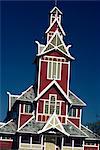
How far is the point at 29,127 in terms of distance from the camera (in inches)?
1390

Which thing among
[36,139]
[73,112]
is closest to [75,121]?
[73,112]

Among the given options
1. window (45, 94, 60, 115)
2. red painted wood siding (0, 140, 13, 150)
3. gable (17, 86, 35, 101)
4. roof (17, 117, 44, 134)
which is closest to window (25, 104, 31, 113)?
gable (17, 86, 35, 101)

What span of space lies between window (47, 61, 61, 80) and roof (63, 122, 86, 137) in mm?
4293

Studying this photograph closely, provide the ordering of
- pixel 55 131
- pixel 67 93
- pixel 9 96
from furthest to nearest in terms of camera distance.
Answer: pixel 9 96, pixel 67 93, pixel 55 131

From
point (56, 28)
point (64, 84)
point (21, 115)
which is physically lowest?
point (21, 115)

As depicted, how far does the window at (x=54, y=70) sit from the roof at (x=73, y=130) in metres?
4.29

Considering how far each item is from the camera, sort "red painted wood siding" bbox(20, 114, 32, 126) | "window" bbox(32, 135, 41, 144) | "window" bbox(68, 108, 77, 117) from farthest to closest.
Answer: "window" bbox(68, 108, 77, 117)
"red painted wood siding" bbox(20, 114, 32, 126)
"window" bbox(32, 135, 41, 144)

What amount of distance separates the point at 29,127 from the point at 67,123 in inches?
139

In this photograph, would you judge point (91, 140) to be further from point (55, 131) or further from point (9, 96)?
point (9, 96)

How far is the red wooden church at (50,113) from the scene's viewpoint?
1379 inches

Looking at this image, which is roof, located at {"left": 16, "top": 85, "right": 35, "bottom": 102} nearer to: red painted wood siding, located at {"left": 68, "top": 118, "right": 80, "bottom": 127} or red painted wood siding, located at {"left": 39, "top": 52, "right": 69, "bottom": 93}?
red painted wood siding, located at {"left": 39, "top": 52, "right": 69, "bottom": 93}

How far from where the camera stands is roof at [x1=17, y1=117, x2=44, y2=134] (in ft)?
114

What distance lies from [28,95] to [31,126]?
2.93 meters

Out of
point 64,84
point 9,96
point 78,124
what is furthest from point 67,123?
point 9,96
